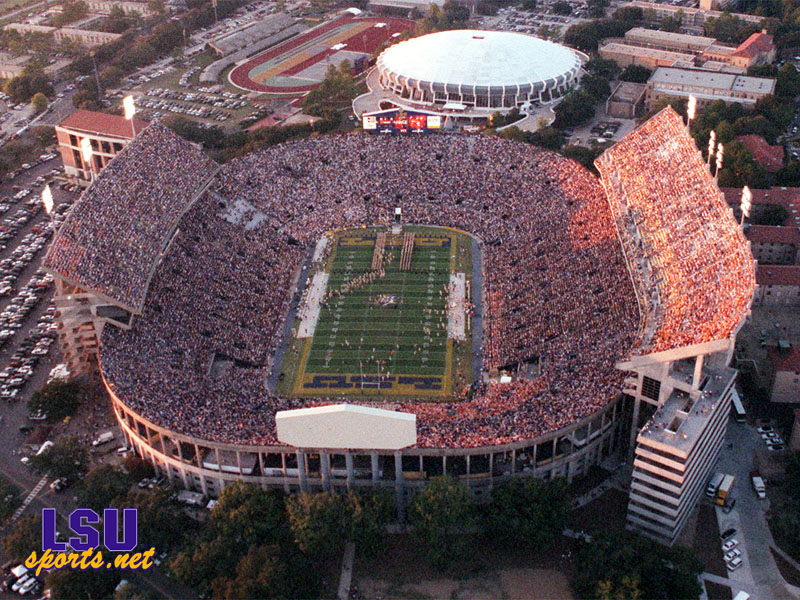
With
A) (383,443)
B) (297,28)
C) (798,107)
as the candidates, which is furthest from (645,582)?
(297,28)

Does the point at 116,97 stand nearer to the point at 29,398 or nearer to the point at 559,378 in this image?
the point at 29,398

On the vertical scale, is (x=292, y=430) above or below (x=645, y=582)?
above

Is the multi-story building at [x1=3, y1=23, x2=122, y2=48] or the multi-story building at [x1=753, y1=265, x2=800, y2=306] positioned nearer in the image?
the multi-story building at [x1=753, y1=265, x2=800, y2=306]

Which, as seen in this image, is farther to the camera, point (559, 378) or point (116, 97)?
point (116, 97)

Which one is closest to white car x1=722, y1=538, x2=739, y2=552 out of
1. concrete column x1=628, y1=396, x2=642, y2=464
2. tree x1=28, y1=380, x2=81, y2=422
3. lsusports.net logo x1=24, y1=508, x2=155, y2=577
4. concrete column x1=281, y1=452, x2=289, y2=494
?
concrete column x1=628, y1=396, x2=642, y2=464

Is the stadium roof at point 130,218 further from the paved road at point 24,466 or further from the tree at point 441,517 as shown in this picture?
the tree at point 441,517

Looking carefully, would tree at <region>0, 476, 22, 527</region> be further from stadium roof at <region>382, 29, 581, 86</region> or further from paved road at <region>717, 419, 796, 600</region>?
stadium roof at <region>382, 29, 581, 86</region>

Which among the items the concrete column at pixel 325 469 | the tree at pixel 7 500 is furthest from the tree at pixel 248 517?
the tree at pixel 7 500

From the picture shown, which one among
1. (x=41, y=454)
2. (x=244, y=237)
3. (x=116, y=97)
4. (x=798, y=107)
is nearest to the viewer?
(x=41, y=454)
